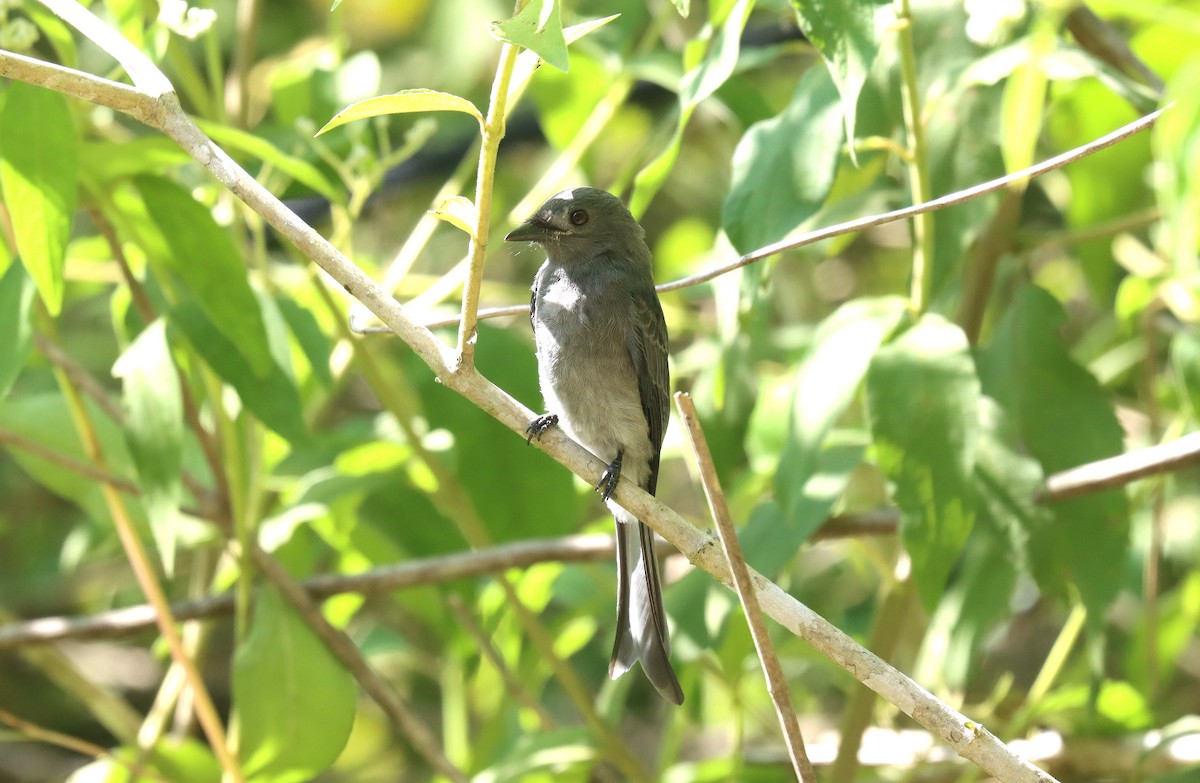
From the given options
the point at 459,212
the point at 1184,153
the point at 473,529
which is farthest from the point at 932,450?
the point at 473,529

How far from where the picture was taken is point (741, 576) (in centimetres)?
200

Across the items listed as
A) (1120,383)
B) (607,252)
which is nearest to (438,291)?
(607,252)

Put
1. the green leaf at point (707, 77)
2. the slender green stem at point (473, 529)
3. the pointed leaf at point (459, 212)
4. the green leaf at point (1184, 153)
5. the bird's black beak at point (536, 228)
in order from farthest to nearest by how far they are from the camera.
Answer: the bird's black beak at point (536, 228) < the slender green stem at point (473, 529) < the green leaf at point (707, 77) < the green leaf at point (1184, 153) < the pointed leaf at point (459, 212)

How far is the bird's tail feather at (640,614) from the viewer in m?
3.20

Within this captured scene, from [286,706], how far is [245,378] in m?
0.86

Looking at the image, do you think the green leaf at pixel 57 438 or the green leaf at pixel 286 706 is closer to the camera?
the green leaf at pixel 286 706

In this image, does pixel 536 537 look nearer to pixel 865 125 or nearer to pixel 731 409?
pixel 731 409

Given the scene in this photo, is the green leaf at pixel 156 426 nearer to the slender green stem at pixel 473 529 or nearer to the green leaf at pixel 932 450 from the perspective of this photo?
the slender green stem at pixel 473 529

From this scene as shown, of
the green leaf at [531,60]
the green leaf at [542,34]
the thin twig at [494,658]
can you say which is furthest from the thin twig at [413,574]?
the green leaf at [542,34]

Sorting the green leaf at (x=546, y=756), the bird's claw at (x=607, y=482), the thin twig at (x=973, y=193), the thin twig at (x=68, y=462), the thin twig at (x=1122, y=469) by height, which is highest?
the thin twig at (x=973, y=193)

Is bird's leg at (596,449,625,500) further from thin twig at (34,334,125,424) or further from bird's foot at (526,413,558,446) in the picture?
thin twig at (34,334,125,424)

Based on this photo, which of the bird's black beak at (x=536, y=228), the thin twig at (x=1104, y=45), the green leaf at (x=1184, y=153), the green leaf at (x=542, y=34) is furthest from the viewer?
the bird's black beak at (x=536, y=228)

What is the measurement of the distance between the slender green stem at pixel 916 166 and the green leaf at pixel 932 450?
267mm

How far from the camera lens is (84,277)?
13.3ft
